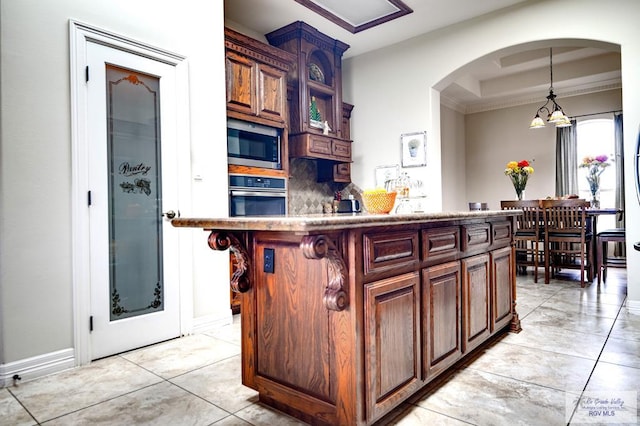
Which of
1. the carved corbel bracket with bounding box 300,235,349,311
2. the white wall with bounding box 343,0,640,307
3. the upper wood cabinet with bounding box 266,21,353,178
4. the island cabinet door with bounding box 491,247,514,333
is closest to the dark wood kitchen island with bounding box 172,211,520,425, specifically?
the carved corbel bracket with bounding box 300,235,349,311

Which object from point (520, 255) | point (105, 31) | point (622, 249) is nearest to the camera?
point (105, 31)

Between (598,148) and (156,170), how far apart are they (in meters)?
7.03

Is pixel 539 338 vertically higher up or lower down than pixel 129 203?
lower down

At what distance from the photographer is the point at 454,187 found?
7480 mm

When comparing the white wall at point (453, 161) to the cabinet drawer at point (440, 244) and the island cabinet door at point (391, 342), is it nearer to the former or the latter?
the cabinet drawer at point (440, 244)

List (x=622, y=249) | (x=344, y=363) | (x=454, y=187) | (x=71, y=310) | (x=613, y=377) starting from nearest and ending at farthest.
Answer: (x=344, y=363) < (x=613, y=377) < (x=71, y=310) < (x=622, y=249) < (x=454, y=187)

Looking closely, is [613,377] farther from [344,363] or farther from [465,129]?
[465,129]

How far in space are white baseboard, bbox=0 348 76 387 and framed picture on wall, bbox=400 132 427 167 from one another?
3876mm

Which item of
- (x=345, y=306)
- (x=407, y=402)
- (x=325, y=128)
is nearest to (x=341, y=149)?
(x=325, y=128)

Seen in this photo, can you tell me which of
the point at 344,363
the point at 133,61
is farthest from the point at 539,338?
the point at 133,61

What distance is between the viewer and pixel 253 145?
12.4 feet

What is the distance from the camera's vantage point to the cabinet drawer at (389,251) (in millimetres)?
1508

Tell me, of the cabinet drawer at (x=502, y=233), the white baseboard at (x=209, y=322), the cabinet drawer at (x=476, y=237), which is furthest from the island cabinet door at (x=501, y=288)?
the white baseboard at (x=209, y=322)

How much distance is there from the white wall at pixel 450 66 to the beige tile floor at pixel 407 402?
1.49 m
